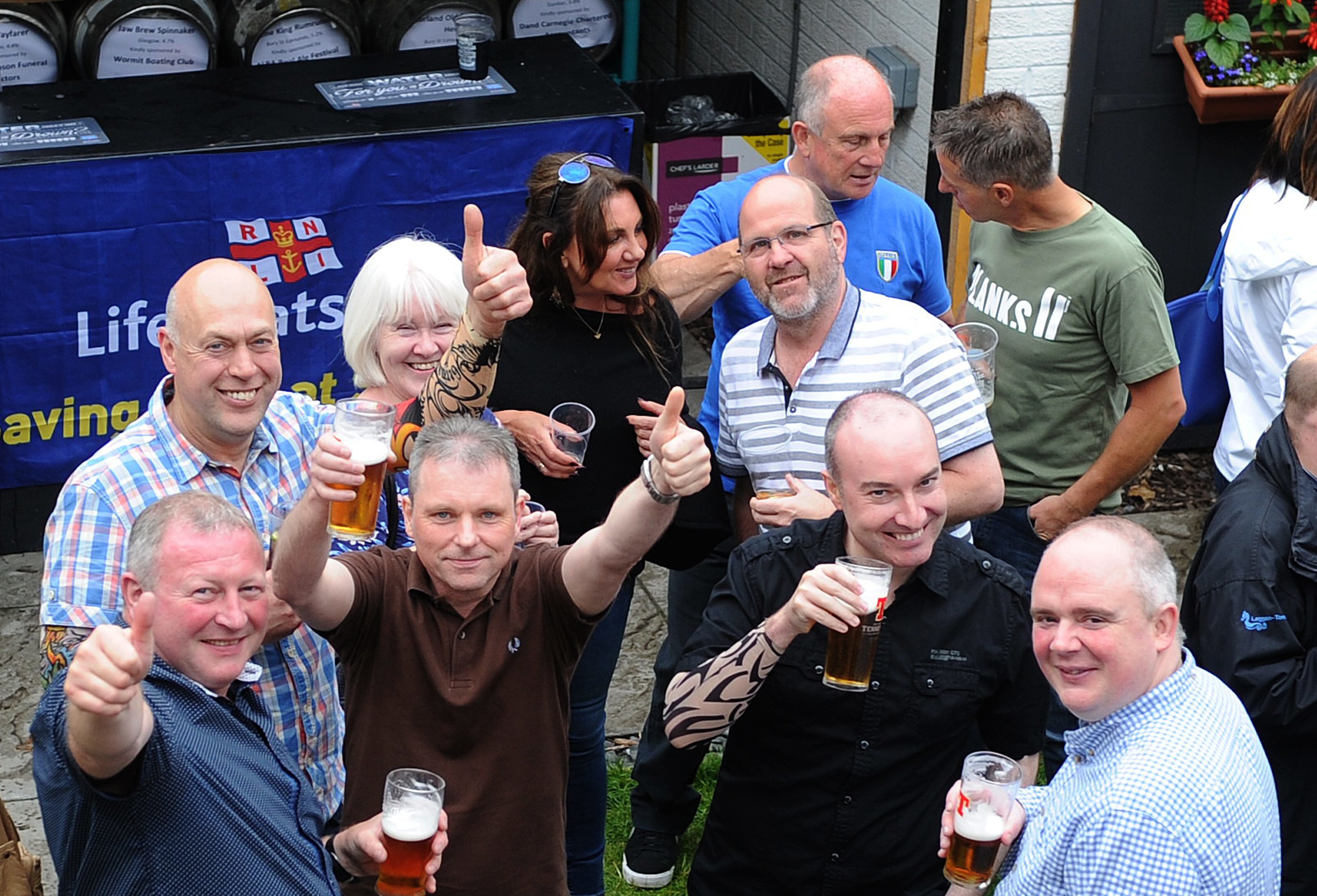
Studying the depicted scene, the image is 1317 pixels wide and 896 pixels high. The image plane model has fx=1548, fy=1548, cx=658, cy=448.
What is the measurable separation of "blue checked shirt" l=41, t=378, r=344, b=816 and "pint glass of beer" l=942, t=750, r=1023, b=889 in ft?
4.59

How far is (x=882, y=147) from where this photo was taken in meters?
4.72

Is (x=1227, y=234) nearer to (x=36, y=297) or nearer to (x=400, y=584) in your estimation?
(x=400, y=584)

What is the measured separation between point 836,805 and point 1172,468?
4587 millimetres

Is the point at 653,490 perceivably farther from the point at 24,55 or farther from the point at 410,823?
the point at 24,55

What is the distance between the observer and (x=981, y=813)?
2885mm

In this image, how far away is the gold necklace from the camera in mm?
4039

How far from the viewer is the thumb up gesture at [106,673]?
7.54 ft

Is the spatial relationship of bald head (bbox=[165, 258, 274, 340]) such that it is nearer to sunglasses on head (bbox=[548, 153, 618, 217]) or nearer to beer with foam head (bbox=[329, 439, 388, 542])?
beer with foam head (bbox=[329, 439, 388, 542])

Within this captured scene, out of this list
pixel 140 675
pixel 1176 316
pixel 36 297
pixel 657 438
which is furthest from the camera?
pixel 36 297

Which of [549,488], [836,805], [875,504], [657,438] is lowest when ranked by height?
[836,805]

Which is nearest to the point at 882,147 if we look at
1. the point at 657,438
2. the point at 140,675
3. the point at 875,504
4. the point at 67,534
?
the point at 875,504

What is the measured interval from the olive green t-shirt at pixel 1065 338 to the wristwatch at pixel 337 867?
2394mm

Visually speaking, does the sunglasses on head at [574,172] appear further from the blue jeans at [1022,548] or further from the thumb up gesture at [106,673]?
the thumb up gesture at [106,673]

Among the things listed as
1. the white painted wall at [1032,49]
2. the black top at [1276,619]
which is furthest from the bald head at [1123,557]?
the white painted wall at [1032,49]
